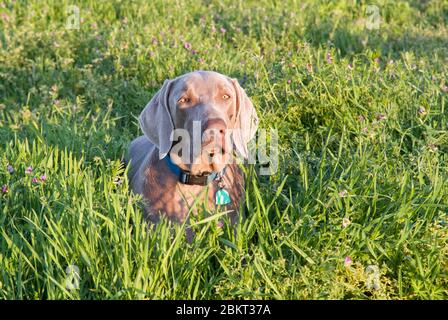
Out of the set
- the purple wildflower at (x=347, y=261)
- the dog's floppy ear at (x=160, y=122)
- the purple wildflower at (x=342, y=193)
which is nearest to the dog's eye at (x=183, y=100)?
the dog's floppy ear at (x=160, y=122)

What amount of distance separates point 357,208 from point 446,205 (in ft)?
1.35

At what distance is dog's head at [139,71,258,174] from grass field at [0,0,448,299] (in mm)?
238

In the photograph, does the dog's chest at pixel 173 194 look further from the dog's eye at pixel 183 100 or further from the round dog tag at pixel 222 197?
the dog's eye at pixel 183 100

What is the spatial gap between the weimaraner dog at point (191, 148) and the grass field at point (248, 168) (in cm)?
16

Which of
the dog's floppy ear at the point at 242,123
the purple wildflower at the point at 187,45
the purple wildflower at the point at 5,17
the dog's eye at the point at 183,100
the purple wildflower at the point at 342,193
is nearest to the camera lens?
the purple wildflower at the point at 342,193

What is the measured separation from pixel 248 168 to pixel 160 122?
0.55 meters

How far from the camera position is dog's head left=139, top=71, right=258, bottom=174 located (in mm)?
3473

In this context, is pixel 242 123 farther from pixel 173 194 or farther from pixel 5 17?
pixel 5 17

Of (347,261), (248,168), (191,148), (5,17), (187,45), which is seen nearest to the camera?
(347,261)

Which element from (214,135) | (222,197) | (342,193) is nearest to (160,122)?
(214,135)

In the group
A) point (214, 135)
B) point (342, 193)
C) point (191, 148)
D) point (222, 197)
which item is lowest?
point (222, 197)

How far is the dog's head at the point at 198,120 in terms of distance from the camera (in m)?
3.47

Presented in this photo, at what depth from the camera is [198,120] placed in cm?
345

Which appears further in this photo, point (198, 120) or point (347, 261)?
point (198, 120)
